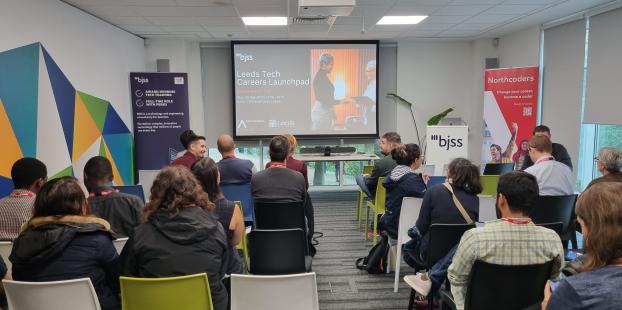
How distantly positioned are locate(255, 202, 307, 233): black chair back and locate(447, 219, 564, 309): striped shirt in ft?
5.02

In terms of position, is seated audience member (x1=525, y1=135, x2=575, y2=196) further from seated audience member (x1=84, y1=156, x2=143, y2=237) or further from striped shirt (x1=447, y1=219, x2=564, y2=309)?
seated audience member (x1=84, y1=156, x2=143, y2=237)

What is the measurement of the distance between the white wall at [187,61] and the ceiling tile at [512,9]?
17.1ft

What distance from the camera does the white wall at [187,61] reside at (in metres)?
7.70

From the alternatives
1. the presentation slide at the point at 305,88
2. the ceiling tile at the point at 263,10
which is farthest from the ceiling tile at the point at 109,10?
the presentation slide at the point at 305,88

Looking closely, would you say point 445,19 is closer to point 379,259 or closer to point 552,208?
point 552,208

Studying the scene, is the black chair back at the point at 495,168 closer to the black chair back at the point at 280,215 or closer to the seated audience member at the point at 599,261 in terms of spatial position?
the black chair back at the point at 280,215

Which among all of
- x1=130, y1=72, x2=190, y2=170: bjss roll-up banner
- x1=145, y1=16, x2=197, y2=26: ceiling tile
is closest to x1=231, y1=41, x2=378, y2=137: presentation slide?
x1=130, y1=72, x2=190, y2=170: bjss roll-up banner

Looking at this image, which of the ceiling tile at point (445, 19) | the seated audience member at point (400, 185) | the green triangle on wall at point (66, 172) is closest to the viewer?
the seated audience member at point (400, 185)

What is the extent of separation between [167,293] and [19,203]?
4.97 ft

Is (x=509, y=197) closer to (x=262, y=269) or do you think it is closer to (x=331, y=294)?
(x=262, y=269)

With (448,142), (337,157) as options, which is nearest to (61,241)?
(448,142)

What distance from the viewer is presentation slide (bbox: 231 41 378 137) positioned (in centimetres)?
792

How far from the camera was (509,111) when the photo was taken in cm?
708

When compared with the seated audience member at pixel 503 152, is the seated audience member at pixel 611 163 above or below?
above
